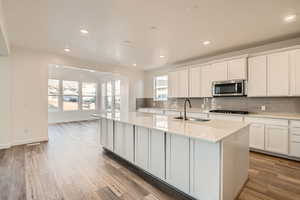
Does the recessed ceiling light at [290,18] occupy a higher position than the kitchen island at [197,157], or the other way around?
the recessed ceiling light at [290,18]

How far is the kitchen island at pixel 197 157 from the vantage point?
60.2 inches

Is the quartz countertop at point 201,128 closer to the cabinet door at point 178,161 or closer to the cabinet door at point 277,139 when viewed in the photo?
the cabinet door at point 178,161

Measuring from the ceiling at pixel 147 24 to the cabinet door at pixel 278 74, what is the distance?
456 mm

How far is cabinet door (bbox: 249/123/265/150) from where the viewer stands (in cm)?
333

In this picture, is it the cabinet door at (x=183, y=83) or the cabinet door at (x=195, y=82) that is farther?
the cabinet door at (x=183, y=83)

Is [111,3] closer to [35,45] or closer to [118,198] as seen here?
[118,198]

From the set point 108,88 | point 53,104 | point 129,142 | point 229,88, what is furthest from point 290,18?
point 53,104

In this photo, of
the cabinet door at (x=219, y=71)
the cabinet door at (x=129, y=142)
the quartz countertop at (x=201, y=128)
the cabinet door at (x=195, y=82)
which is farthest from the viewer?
the cabinet door at (x=195, y=82)

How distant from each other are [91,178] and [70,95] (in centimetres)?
678

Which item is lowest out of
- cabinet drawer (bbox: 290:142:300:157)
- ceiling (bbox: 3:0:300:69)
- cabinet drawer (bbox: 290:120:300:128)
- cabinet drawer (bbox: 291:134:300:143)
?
cabinet drawer (bbox: 290:142:300:157)

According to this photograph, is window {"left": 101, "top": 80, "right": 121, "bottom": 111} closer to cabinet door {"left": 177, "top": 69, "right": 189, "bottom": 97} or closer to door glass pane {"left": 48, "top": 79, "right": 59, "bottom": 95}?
door glass pane {"left": 48, "top": 79, "right": 59, "bottom": 95}

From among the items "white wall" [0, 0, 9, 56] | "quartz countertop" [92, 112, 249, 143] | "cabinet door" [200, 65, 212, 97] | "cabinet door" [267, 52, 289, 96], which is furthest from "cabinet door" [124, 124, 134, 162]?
"cabinet door" [267, 52, 289, 96]

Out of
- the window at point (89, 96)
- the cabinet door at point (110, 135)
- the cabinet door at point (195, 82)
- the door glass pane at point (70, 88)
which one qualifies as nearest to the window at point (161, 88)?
the cabinet door at point (195, 82)

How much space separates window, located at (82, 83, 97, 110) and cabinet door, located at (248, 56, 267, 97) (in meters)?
7.83
